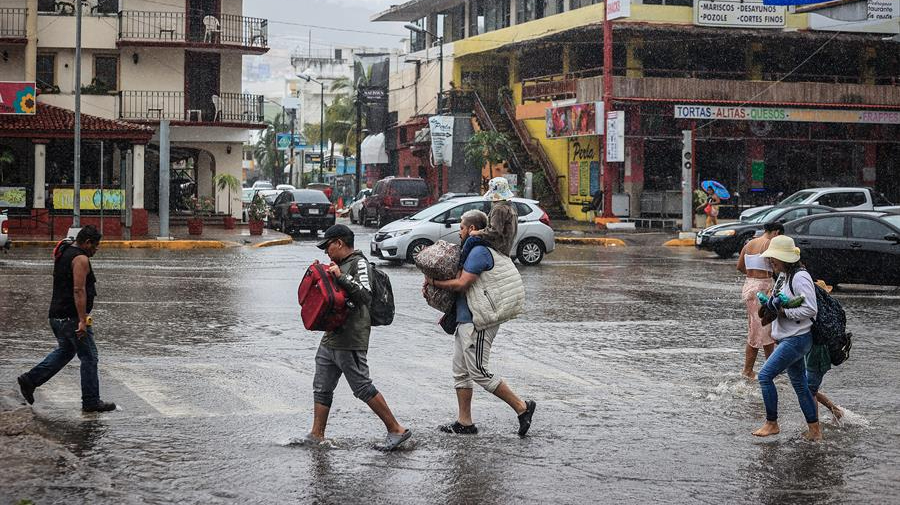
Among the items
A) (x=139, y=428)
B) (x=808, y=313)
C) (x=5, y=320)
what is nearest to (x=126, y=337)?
(x=5, y=320)

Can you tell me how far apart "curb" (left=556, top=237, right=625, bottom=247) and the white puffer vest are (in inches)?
1061

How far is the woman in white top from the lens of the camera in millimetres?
11281

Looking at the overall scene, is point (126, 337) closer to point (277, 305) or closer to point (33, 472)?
point (277, 305)

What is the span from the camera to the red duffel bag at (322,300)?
7969 mm

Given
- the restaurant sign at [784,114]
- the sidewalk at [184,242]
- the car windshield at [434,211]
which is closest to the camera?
the car windshield at [434,211]

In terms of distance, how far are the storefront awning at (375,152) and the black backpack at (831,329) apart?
204 ft

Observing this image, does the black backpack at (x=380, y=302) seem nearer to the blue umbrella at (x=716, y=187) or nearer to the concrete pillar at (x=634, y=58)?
the blue umbrella at (x=716, y=187)

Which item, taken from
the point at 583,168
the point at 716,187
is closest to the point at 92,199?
the point at 716,187

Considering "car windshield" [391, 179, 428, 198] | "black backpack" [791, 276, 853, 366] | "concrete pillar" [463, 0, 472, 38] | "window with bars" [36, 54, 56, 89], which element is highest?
"concrete pillar" [463, 0, 472, 38]

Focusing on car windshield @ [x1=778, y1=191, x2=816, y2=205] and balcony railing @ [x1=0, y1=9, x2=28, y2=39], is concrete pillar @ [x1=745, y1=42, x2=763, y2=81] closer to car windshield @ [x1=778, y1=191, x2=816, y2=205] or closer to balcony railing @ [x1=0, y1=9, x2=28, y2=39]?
car windshield @ [x1=778, y1=191, x2=816, y2=205]

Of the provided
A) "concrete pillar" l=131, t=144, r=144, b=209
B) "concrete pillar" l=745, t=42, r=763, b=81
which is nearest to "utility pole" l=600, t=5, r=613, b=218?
"concrete pillar" l=745, t=42, r=763, b=81

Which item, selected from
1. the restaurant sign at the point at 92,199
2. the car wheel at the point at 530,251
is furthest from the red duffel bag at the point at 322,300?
the restaurant sign at the point at 92,199

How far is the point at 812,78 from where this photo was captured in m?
51.6

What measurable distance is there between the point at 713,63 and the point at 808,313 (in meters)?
43.8
